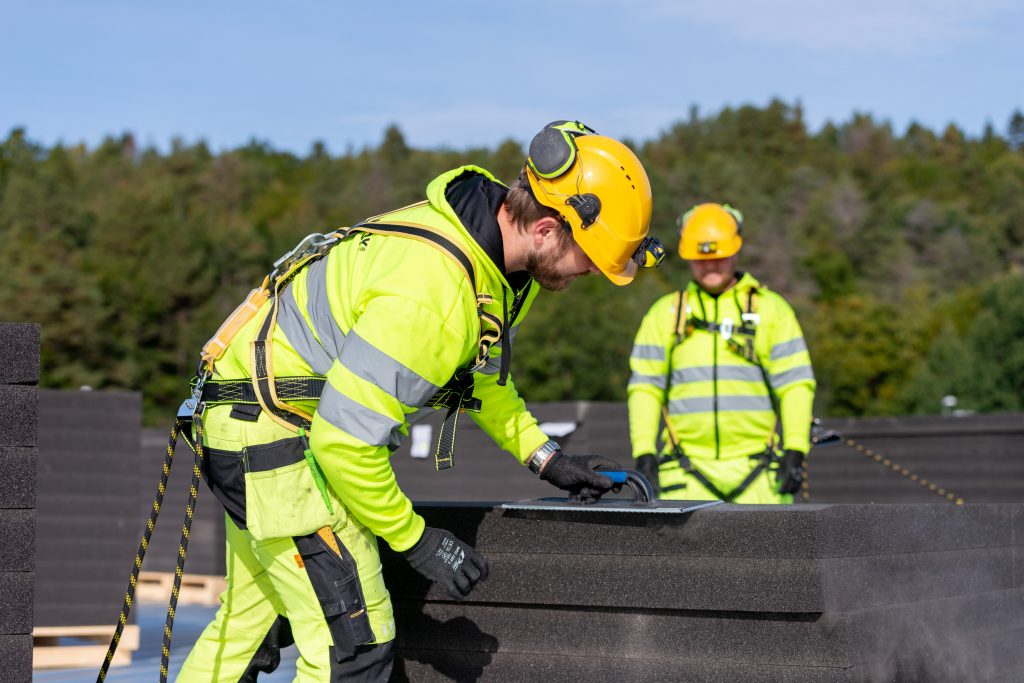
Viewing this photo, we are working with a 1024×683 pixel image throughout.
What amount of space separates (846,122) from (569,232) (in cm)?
16425

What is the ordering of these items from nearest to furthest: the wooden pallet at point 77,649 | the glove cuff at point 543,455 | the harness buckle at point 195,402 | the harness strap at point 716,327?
the harness buckle at point 195,402 → the glove cuff at point 543,455 → the harness strap at point 716,327 → the wooden pallet at point 77,649

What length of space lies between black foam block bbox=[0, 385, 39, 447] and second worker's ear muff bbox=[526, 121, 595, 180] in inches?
55.7

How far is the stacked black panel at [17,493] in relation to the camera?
10.9 feet

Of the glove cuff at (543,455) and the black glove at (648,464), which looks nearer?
the glove cuff at (543,455)

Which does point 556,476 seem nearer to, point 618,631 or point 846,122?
point 618,631


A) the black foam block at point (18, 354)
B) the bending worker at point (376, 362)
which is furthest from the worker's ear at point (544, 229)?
the black foam block at point (18, 354)

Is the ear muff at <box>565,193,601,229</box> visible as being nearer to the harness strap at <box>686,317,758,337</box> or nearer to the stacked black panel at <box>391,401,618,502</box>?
the harness strap at <box>686,317,758,337</box>

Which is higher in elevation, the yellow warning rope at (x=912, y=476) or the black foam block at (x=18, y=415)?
the black foam block at (x=18, y=415)

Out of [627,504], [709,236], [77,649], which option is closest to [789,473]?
[709,236]

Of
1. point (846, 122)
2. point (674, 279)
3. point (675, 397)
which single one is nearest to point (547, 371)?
point (674, 279)

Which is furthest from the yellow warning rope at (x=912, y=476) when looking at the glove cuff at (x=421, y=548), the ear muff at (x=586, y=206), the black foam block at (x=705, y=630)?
the glove cuff at (x=421, y=548)

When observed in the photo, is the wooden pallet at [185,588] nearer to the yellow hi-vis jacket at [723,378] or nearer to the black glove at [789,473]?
the yellow hi-vis jacket at [723,378]

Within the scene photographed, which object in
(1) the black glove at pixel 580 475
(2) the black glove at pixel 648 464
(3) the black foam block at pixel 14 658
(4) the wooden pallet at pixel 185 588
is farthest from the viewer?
(4) the wooden pallet at pixel 185 588

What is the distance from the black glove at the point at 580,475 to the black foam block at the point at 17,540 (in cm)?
145
